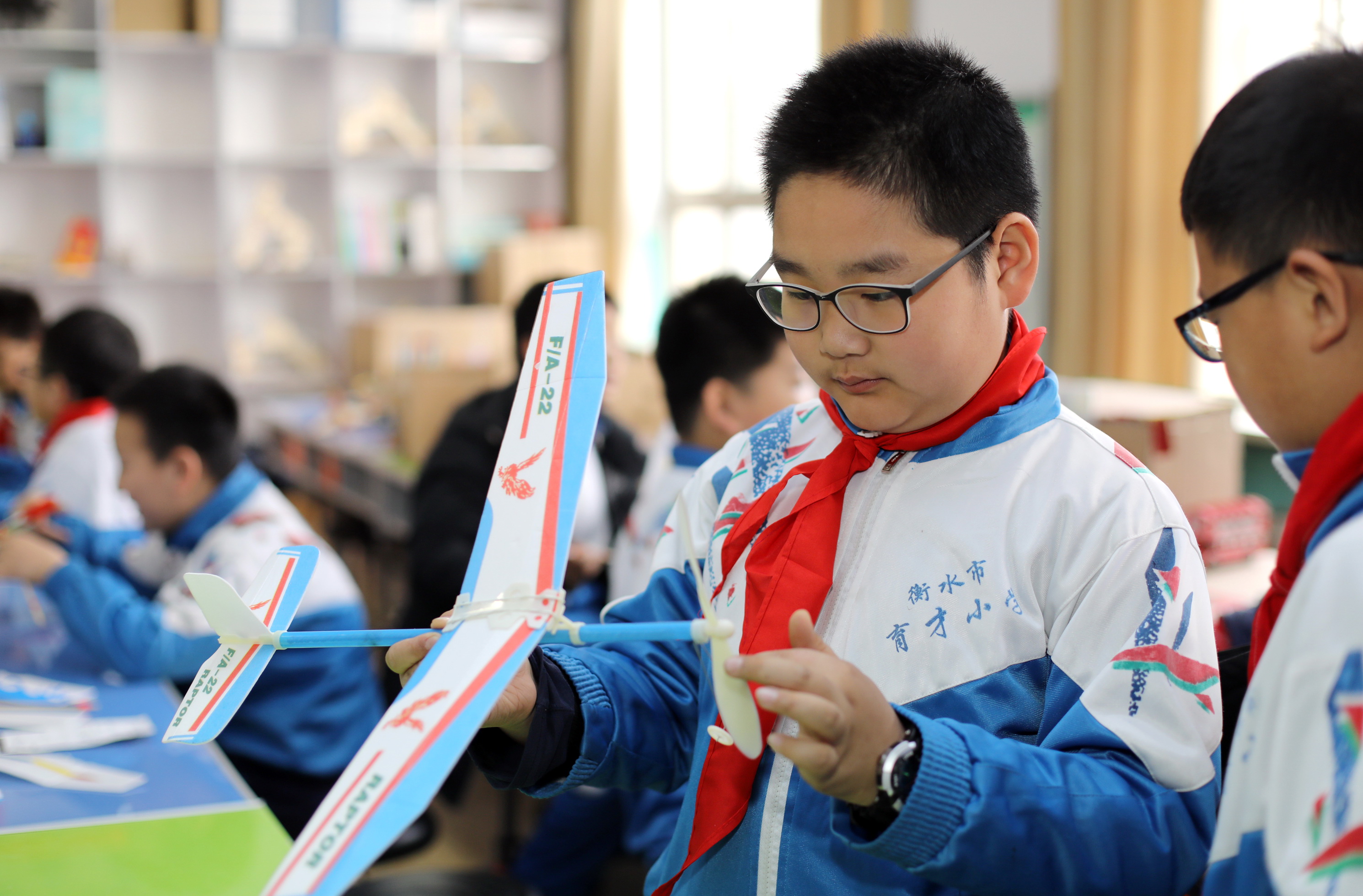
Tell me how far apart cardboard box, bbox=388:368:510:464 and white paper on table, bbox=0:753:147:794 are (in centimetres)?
225

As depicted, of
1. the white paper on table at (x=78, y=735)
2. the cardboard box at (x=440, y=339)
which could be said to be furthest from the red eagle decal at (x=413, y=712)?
the cardboard box at (x=440, y=339)

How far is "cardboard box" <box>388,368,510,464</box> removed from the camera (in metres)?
3.75

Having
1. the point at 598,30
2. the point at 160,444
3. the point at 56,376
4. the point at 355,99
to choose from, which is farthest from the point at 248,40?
the point at 160,444

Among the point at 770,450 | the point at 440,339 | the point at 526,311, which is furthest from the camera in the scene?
the point at 440,339

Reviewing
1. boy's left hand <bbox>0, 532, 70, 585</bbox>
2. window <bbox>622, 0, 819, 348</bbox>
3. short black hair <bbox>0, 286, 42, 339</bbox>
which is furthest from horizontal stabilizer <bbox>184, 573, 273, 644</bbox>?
window <bbox>622, 0, 819, 348</bbox>

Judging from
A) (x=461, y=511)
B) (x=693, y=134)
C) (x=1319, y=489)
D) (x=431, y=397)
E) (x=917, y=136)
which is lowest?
(x=461, y=511)

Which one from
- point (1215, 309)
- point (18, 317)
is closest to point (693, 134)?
point (18, 317)

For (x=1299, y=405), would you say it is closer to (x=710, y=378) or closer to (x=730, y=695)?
(x=730, y=695)

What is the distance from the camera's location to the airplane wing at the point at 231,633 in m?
0.86

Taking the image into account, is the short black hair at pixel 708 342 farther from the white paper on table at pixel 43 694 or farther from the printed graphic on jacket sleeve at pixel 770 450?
the white paper on table at pixel 43 694

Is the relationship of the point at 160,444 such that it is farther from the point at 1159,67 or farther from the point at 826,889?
the point at 1159,67

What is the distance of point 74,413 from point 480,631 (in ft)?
8.37

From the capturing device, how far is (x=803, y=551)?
928 mm

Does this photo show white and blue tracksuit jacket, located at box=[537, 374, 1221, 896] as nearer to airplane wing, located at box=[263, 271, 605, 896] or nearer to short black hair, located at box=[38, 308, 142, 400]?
airplane wing, located at box=[263, 271, 605, 896]
